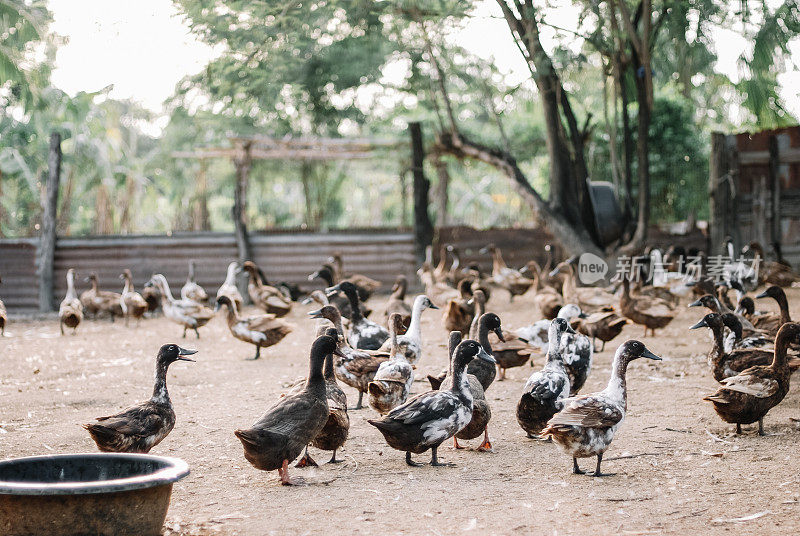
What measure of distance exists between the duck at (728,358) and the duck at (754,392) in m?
0.69

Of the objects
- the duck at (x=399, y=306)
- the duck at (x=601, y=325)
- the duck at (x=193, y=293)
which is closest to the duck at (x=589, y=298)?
the duck at (x=601, y=325)

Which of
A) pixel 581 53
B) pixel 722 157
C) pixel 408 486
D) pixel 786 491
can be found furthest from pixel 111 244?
pixel 786 491

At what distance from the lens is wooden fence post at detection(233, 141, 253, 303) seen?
19.5m

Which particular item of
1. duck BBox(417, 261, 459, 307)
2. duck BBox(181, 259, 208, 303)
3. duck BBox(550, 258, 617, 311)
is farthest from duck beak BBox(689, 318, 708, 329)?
duck BBox(181, 259, 208, 303)

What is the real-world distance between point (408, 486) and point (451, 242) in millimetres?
15134

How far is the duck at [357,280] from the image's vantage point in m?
15.9

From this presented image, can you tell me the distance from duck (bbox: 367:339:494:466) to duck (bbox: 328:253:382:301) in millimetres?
8486

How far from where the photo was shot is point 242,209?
19688mm

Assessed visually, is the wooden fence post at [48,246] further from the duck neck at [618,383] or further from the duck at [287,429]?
the duck neck at [618,383]

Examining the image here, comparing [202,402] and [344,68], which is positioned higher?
[344,68]

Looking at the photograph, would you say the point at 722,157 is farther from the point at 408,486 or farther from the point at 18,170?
the point at 18,170

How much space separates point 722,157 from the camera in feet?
63.7

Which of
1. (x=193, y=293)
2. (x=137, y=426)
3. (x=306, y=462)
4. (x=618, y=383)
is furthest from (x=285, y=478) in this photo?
(x=193, y=293)

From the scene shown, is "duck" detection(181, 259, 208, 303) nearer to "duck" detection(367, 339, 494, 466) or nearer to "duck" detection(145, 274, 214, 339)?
"duck" detection(145, 274, 214, 339)
